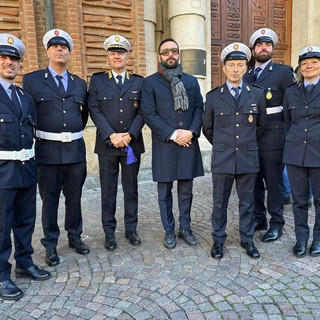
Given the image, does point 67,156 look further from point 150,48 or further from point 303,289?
point 150,48

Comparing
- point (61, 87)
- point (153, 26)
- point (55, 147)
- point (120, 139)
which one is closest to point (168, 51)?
point (120, 139)

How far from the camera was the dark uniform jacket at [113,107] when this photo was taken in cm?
368

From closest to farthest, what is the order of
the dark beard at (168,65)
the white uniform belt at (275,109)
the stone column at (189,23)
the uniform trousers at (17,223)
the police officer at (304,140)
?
Answer: the uniform trousers at (17,223) → the police officer at (304,140) → the dark beard at (168,65) → the white uniform belt at (275,109) → the stone column at (189,23)

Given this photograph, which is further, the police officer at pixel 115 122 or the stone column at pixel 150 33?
the stone column at pixel 150 33

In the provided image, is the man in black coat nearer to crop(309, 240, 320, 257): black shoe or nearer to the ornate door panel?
crop(309, 240, 320, 257): black shoe

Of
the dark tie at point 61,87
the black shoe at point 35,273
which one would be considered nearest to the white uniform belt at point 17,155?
the dark tie at point 61,87

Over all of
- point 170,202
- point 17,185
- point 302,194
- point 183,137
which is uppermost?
point 183,137

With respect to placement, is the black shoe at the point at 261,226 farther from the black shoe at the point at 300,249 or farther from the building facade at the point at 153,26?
the building facade at the point at 153,26

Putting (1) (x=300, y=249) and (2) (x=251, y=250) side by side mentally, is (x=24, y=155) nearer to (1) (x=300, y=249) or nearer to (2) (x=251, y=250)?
(2) (x=251, y=250)

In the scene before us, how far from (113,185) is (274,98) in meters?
2.02

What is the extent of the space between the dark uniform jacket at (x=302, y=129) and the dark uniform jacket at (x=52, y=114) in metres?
2.16

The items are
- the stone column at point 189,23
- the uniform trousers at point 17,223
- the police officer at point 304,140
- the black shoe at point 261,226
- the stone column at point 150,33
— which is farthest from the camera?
the stone column at point 150,33

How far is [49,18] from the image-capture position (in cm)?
621

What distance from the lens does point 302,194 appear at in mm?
3521
